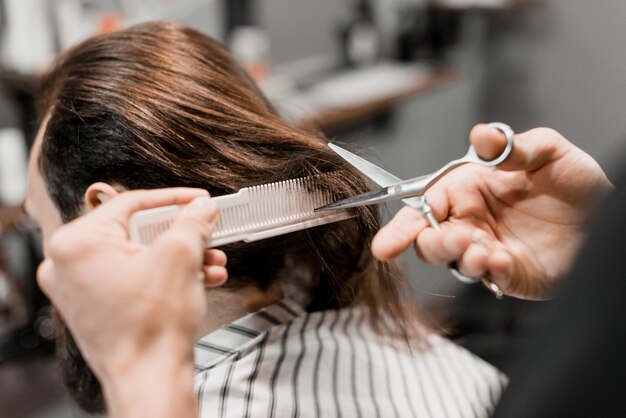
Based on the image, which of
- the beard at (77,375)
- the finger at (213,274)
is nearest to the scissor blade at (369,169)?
the finger at (213,274)

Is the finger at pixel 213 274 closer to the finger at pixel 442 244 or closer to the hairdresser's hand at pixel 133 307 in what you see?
the hairdresser's hand at pixel 133 307

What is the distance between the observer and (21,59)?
6.14ft

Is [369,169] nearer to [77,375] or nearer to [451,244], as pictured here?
[451,244]

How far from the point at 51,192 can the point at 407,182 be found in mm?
491

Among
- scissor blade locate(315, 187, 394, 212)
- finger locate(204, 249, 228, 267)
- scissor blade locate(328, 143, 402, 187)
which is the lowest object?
finger locate(204, 249, 228, 267)

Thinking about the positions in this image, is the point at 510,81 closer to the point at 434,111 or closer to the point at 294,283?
the point at 434,111

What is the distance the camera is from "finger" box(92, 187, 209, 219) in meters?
0.57

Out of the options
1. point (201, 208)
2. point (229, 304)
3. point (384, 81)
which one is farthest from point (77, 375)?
point (384, 81)

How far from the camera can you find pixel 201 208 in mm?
585

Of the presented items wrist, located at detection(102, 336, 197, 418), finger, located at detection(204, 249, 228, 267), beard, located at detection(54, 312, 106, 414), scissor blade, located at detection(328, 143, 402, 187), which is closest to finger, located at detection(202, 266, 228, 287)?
finger, located at detection(204, 249, 228, 267)

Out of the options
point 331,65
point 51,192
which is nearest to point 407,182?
point 51,192

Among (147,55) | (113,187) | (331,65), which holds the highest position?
(147,55)

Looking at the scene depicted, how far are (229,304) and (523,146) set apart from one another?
1.40 feet

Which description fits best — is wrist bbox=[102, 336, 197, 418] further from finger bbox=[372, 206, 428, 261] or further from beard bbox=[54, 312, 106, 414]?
beard bbox=[54, 312, 106, 414]
